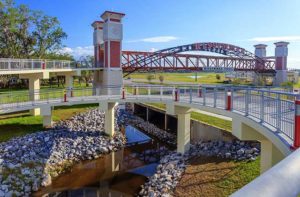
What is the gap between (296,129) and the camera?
5289 millimetres

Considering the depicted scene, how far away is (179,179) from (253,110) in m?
6.38

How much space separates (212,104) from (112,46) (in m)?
19.0

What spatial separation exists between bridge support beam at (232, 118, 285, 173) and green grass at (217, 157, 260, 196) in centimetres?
342

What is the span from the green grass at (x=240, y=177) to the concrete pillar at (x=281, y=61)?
4192cm

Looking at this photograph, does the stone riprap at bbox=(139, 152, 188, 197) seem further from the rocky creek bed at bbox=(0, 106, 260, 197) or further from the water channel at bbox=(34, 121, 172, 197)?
the water channel at bbox=(34, 121, 172, 197)

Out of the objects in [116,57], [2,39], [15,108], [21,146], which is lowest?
[21,146]

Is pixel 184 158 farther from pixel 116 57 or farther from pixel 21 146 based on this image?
pixel 116 57

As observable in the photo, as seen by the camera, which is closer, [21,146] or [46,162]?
[46,162]

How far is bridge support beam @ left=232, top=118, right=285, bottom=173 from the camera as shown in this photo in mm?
8875

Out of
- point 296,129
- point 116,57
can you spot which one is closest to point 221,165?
point 296,129

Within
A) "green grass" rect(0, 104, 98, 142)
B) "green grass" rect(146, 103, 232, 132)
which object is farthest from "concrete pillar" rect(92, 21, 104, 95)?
"green grass" rect(146, 103, 232, 132)

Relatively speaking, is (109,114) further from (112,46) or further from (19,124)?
(112,46)

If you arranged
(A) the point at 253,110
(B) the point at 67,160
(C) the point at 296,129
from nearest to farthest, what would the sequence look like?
(C) the point at 296,129
(A) the point at 253,110
(B) the point at 67,160

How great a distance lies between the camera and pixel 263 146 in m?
9.40
